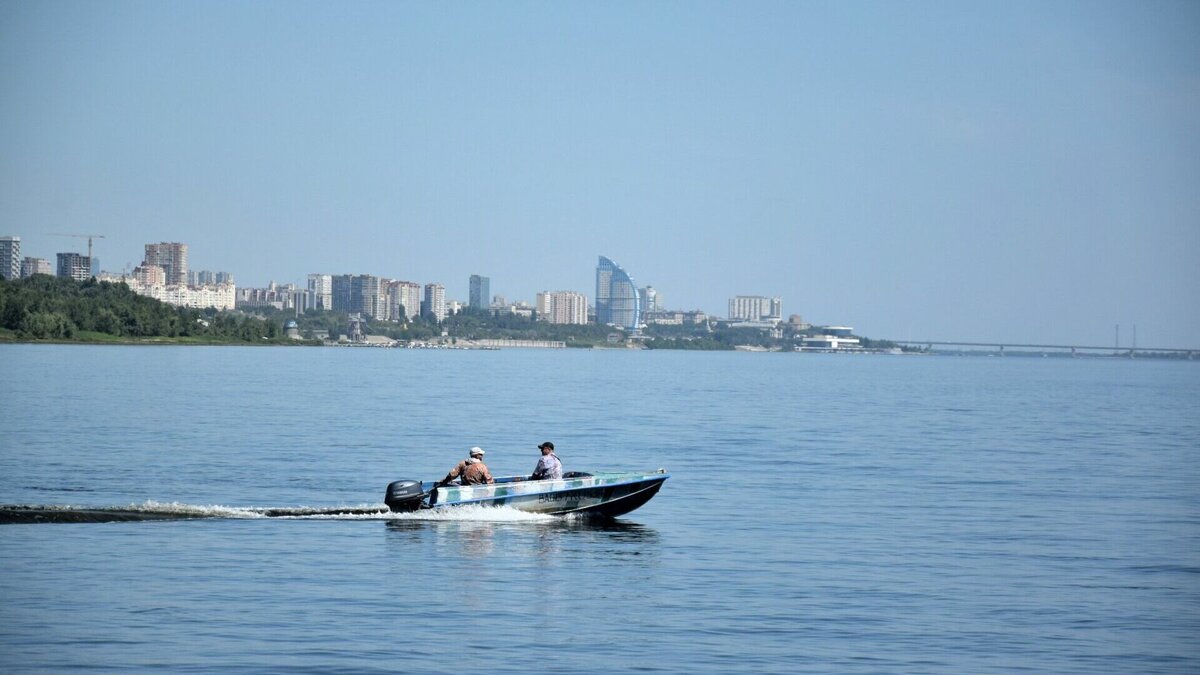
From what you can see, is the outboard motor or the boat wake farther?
the outboard motor

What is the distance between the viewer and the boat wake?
3142 centimetres

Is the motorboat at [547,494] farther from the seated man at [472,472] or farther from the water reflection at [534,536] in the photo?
the water reflection at [534,536]

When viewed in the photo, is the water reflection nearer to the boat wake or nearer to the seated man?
the boat wake

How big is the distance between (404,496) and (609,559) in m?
6.21

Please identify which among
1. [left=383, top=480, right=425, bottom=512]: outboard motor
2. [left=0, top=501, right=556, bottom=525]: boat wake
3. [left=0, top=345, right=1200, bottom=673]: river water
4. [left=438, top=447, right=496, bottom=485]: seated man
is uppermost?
[left=438, top=447, right=496, bottom=485]: seated man

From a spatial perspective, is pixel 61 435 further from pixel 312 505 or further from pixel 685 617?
pixel 685 617

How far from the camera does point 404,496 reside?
1292 inches

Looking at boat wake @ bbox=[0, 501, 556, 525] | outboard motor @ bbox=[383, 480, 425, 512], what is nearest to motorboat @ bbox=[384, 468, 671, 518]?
outboard motor @ bbox=[383, 480, 425, 512]

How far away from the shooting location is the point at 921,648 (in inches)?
836

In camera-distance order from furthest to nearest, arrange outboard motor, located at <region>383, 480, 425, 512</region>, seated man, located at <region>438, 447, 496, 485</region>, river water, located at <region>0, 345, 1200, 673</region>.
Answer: seated man, located at <region>438, 447, 496, 485</region> < outboard motor, located at <region>383, 480, 425, 512</region> < river water, located at <region>0, 345, 1200, 673</region>

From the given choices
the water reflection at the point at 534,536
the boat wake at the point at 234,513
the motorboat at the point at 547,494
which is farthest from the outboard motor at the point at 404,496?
the water reflection at the point at 534,536

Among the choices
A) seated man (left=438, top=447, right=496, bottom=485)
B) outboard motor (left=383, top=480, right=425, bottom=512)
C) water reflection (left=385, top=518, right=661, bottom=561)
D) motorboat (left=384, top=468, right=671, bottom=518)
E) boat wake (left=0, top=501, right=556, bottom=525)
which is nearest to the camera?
water reflection (left=385, top=518, right=661, bottom=561)

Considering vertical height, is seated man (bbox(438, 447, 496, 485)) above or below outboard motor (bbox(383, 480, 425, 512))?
above

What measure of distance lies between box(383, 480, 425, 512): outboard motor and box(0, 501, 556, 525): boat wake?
7.6 inches
